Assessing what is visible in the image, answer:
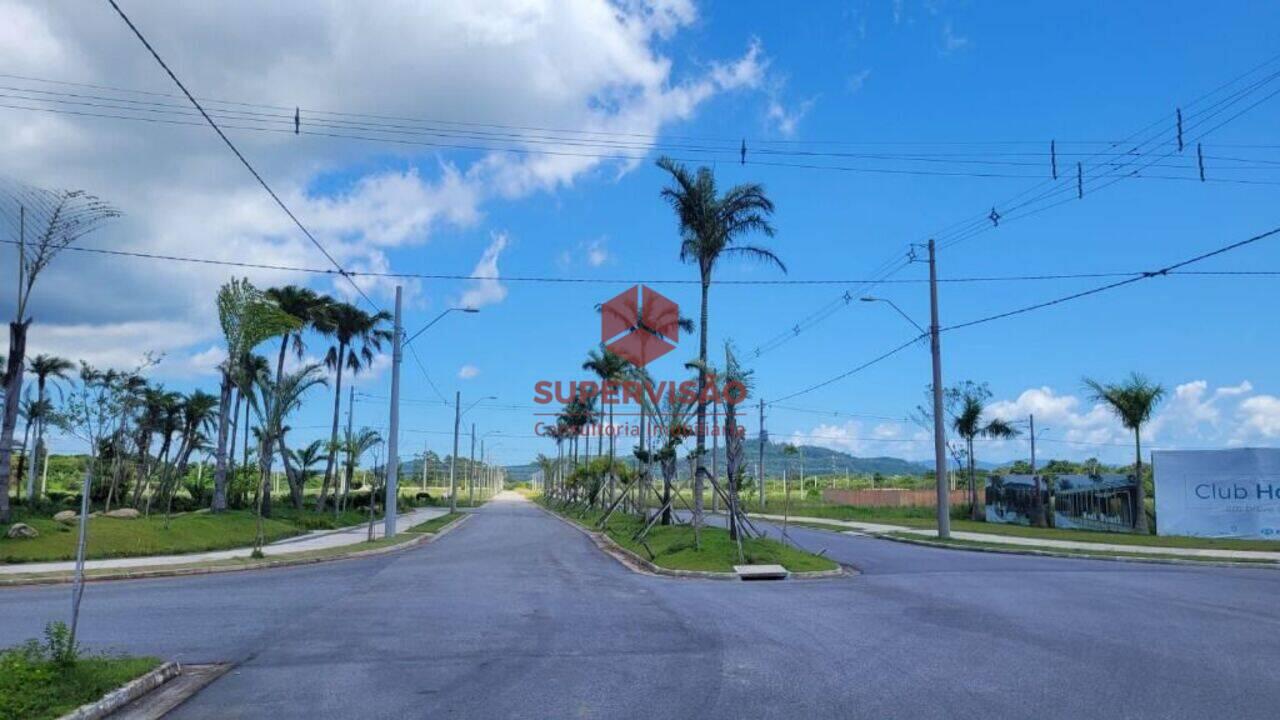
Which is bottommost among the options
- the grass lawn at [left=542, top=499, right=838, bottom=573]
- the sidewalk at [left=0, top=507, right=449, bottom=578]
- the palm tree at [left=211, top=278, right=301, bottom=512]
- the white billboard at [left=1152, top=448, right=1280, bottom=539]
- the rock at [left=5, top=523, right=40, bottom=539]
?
the sidewalk at [left=0, top=507, right=449, bottom=578]

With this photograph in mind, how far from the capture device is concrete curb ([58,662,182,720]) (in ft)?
23.3

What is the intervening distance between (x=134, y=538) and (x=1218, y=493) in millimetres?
37350

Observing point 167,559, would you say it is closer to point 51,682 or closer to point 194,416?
point 51,682

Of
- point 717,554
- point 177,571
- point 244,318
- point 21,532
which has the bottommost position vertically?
point 177,571

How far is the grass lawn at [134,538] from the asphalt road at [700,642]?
21.9 ft

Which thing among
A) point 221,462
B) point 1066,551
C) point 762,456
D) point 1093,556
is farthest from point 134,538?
point 762,456

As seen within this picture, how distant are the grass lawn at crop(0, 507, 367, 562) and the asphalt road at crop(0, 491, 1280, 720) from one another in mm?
6685

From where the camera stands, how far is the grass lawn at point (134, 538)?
22922mm

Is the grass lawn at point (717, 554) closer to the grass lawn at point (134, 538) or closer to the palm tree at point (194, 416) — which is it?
the grass lawn at point (134, 538)

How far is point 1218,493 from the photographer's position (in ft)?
115

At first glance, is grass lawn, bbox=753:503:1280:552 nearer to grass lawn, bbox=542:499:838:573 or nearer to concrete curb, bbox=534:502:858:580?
grass lawn, bbox=542:499:838:573

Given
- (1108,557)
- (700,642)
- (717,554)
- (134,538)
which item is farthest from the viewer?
(134,538)

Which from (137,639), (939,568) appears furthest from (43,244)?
(939,568)

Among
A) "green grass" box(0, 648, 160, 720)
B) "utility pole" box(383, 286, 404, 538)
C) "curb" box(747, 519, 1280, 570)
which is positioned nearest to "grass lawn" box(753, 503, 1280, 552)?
"curb" box(747, 519, 1280, 570)
